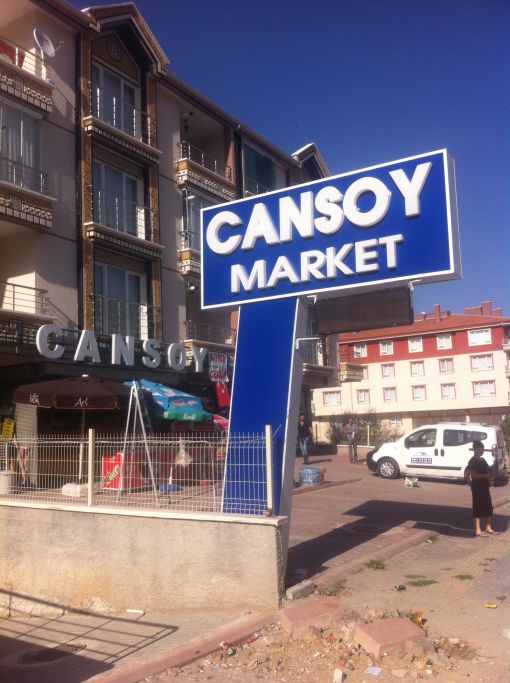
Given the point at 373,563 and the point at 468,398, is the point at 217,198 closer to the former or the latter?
the point at 373,563

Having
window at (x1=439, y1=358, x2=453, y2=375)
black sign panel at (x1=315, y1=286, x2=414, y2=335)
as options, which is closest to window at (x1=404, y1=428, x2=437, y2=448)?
black sign panel at (x1=315, y1=286, x2=414, y2=335)

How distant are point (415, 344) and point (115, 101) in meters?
36.8

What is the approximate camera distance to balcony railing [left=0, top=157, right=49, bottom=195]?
15867 millimetres

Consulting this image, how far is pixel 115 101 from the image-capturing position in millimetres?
19734

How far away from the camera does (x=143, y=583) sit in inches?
338

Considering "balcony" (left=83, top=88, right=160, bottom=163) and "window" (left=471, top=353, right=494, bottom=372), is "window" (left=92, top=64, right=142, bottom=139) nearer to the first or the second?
"balcony" (left=83, top=88, right=160, bottom=163)

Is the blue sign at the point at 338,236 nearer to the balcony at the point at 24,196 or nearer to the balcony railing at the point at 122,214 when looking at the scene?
the balcony at the point at 24,196

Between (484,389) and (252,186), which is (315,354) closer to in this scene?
(252,186)

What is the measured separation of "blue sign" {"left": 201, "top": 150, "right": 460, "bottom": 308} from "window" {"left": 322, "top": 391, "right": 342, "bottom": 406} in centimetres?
4413

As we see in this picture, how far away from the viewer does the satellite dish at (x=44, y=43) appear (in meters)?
16.8

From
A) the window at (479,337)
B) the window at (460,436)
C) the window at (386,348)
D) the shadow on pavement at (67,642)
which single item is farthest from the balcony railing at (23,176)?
the window at (386,348)

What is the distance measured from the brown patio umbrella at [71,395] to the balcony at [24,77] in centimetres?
767

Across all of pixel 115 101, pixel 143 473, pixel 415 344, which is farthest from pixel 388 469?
pixel 415 344

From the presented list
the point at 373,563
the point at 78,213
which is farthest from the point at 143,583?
the point at 78,213
